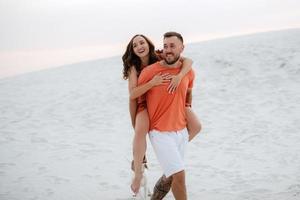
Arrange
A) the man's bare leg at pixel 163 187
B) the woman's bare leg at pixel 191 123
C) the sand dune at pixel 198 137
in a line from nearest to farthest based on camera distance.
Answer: the woman's bare leg at pixel 191 123 → the man's bare leg at pixel 163 187 → the sand dune at pixel 198 137

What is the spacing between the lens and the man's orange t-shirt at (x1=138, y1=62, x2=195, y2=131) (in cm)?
348

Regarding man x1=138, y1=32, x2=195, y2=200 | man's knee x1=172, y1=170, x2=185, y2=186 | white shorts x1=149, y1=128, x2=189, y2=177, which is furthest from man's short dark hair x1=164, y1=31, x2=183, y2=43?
man's knee x1=172, y1=170, x2=185, y2=186

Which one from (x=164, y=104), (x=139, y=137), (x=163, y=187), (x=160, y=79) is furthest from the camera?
(x=163, y=187)

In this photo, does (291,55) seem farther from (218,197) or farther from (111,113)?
(218,197)

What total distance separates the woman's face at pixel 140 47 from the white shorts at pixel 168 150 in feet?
2.42

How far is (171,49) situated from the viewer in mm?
3516

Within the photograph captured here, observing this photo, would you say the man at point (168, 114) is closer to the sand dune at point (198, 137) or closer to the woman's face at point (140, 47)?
the woman's face at point (140, 47)

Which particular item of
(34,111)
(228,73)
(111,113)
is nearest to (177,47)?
(111,113)

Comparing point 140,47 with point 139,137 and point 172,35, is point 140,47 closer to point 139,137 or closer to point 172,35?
point 172,35

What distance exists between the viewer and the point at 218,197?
5238 mm

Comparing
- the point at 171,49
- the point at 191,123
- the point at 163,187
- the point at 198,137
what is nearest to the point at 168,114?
the point at 191,123

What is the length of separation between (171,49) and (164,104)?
0.49 metres

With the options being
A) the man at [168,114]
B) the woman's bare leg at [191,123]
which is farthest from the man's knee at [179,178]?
the woman's bare leg at [191,123]

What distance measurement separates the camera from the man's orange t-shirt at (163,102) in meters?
3.48
